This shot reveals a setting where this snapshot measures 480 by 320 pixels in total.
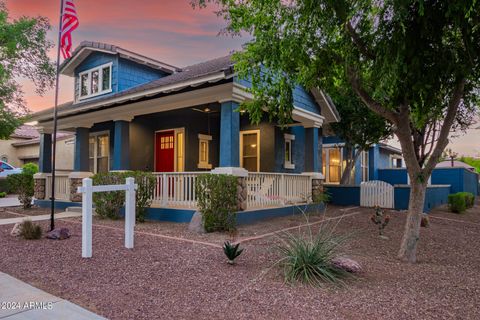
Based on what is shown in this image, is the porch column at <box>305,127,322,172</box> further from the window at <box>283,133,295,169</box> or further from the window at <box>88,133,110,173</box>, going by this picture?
the window at <box>88,133,110,173</box>

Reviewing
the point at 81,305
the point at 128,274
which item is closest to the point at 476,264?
the point at 128,274

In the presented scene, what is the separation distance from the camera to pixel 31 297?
364 centimetres

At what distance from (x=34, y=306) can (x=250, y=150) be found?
1029 centimetres

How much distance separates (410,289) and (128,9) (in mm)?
10633

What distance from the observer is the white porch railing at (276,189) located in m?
9.30

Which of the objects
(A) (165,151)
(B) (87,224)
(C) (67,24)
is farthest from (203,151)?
(B) (87,224)

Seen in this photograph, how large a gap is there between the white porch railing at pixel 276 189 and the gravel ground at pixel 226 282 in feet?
9.10

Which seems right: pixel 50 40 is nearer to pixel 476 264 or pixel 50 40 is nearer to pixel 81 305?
pixel 81 305

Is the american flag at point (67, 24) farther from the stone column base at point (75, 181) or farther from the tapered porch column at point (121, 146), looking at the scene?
the stone column base at point (75, 181)

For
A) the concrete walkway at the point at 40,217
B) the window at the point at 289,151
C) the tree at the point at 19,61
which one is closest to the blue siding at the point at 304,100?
the window at the point at 289,151

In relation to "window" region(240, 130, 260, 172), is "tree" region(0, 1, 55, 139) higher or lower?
higher

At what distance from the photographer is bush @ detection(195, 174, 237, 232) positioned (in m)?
7.43

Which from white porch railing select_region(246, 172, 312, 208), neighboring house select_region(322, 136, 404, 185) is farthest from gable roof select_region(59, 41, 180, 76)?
neighboring house select_region(322, 136, 404, 185)

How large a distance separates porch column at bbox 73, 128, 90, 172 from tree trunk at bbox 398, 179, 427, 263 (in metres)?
11.0
